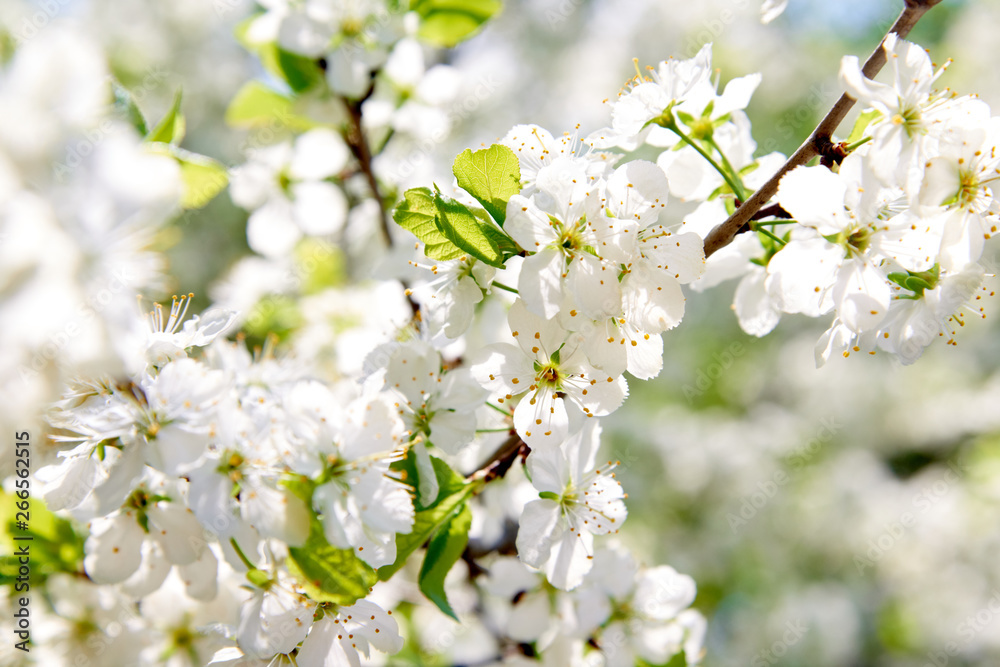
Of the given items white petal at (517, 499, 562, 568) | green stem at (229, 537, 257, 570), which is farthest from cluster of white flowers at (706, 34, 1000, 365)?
green stem at (229, 537, 257, 570)

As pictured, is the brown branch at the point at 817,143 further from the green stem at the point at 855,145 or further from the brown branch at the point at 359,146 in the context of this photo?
the brown branch at the point at 359,146

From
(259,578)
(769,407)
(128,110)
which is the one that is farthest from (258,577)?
(769,407)

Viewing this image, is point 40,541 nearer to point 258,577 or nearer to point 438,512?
point 258,577

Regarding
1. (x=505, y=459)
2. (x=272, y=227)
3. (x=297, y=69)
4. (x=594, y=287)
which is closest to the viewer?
(x=594, y=287)

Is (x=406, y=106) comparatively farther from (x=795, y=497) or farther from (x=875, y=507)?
(x=875, y=507)

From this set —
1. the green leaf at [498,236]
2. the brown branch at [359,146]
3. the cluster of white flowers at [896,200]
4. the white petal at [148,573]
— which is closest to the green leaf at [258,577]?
the white petal at [148,573]

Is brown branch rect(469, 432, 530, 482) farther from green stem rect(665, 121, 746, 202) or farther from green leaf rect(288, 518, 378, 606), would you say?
green stem rect(665, 121, 746, 202)
